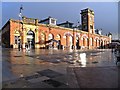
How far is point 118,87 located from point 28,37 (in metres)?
32.9

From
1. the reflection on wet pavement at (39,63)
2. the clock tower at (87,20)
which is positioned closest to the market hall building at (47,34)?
the clock tower at (87,20)

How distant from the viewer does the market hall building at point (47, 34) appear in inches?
1395

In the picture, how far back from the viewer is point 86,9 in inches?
2308

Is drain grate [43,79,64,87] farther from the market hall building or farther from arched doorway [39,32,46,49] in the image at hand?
arched doorway [39,32,46,49]

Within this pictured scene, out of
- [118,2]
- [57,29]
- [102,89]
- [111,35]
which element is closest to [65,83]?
[102,89]

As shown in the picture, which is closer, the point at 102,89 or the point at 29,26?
the point at 102,89

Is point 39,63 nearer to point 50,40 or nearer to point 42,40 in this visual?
point 42,40

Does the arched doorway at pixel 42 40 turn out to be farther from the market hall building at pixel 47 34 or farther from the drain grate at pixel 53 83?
the drain grate at pixel 53 83

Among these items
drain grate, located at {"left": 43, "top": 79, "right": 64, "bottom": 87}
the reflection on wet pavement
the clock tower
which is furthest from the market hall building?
drain grate, located at {"left": 43, "top": 79, "right": 64, "bottom": 87}

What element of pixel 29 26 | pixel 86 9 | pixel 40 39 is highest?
pixel 86 9

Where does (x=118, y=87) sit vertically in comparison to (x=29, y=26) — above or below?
below

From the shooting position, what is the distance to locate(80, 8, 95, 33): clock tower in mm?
58156

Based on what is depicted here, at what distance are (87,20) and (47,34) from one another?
72.9 ft

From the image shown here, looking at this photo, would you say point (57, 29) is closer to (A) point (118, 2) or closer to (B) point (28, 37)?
(B) point (28, 37)
